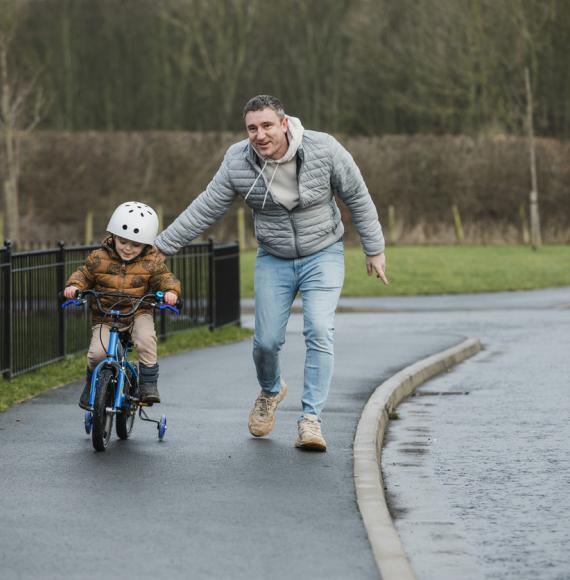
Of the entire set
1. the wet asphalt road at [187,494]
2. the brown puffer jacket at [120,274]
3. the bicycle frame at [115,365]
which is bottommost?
the wet asphalt road at [187,494]

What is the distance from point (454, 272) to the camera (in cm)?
3097

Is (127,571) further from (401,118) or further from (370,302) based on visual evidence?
(401,118)

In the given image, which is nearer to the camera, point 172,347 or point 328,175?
point 328,175

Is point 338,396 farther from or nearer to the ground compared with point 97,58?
nearer to the ground

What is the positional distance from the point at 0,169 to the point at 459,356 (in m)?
29.9

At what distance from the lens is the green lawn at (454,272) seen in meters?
27.8

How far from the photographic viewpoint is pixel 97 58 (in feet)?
185

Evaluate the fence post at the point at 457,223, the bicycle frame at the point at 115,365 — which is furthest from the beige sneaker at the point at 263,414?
the fence post at the point at 457,223

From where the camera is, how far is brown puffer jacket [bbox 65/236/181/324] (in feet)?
27.5

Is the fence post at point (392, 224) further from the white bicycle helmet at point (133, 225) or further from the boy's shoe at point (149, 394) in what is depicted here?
the white bicycle helmet at point (133, 225)

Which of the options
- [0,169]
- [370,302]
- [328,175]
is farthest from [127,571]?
[0,169]

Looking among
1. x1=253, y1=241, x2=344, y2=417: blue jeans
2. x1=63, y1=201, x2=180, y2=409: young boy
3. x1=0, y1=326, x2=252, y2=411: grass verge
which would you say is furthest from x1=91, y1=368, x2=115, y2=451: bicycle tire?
x1=0, y1=326, x2=252, y2=411: grass verge

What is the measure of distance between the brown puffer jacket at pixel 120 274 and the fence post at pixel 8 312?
3.72 meters

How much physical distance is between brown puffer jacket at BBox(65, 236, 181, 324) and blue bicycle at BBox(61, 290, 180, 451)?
0.18 ft
